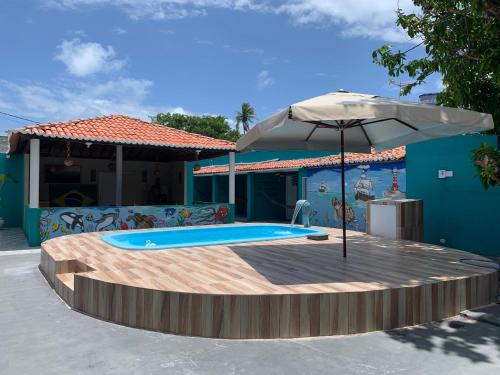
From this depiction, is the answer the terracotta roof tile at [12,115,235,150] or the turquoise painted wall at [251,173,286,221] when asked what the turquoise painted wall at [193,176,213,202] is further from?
the terracotta roof tile at [12,115,235,150]

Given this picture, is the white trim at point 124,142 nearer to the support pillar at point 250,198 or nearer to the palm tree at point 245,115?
the support pillar at point 250,198

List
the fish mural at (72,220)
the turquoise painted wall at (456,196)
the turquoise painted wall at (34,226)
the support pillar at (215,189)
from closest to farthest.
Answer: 1. the turquoise painted wall at (456,196)
2. the turquoise painted wall at (34,226)
3. the fish mural at (72,220)
4. the support pillar at (215,189)

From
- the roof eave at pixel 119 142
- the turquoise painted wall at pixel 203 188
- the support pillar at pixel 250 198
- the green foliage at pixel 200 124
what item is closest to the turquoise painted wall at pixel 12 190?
the roof eave at pixel 119 142

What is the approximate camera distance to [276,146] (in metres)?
7.26

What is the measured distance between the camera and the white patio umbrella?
14.6 ft

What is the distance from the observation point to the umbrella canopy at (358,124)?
4.45 meters

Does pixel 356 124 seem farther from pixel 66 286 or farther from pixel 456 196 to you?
pixel 66 286

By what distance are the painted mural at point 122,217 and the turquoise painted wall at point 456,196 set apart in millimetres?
7028

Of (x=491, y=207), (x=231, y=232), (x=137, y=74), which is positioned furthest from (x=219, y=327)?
(x=137, y=74)

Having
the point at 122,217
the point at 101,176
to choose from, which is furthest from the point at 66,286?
the point at 101,176

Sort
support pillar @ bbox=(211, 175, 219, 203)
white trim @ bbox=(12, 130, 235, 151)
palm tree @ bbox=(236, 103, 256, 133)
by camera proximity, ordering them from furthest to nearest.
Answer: palm tree @ bbox=(236, 103, 256, 133) < support pillar @ bbox=(211, 175, 219, 203) < white trim @ bbox=(12, 130, 235, 151)

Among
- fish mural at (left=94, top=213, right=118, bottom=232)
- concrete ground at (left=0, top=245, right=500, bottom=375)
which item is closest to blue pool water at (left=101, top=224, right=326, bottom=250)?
fish mural at (left=94, top=213, right=118, bottom=232)

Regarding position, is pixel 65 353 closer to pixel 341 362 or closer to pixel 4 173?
pixel 341 362

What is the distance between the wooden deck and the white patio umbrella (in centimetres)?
132
